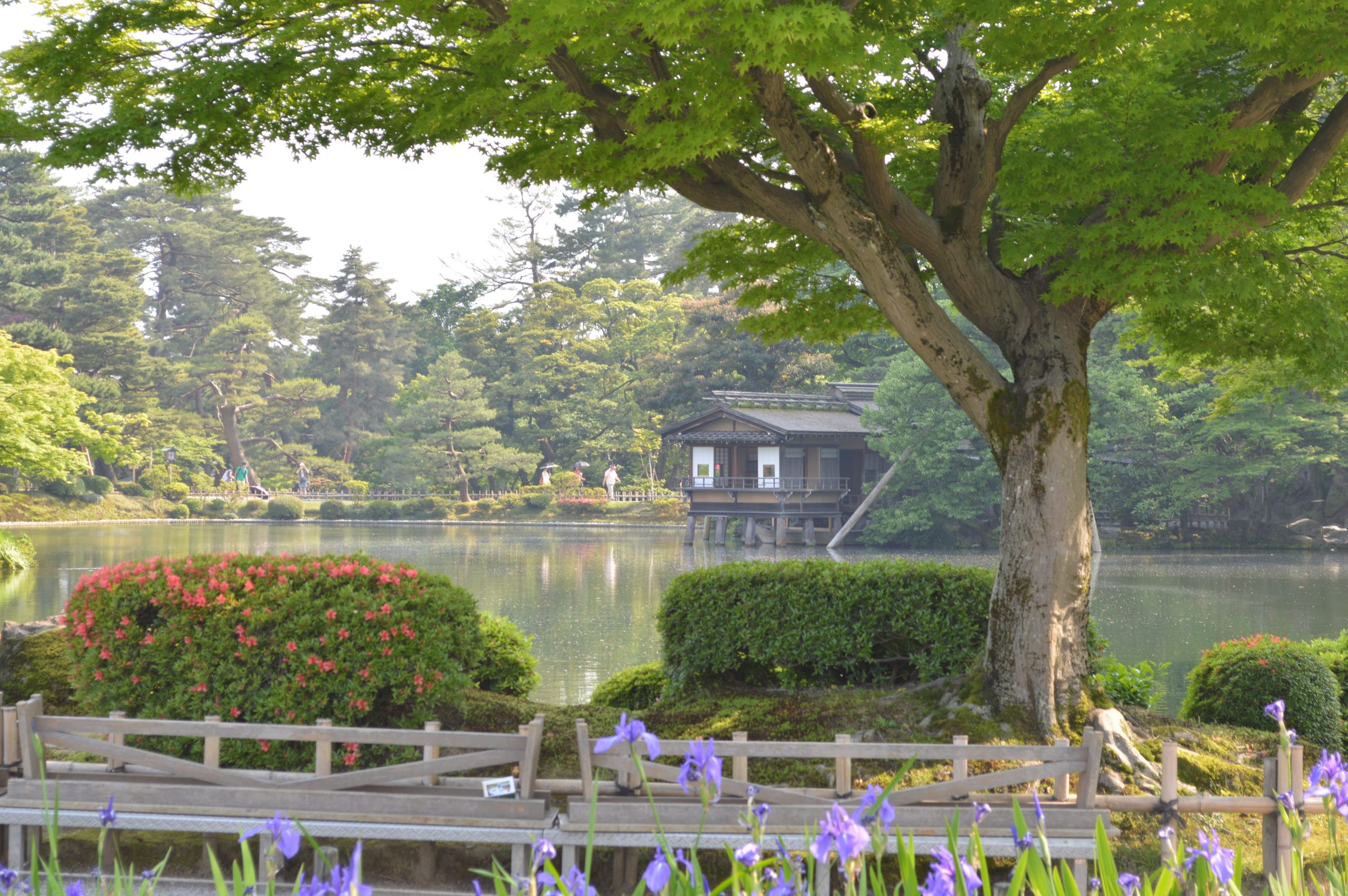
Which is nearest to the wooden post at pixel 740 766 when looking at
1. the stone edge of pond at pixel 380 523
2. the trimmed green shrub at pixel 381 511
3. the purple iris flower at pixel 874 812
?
the purple iris flower at pixel 874 812

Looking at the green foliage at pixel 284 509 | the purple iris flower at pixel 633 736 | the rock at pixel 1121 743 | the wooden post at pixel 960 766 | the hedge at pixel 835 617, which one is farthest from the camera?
the green foliage at pixel 284 509

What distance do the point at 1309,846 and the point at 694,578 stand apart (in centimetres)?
369

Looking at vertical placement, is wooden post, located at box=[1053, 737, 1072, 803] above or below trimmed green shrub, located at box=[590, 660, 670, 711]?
above

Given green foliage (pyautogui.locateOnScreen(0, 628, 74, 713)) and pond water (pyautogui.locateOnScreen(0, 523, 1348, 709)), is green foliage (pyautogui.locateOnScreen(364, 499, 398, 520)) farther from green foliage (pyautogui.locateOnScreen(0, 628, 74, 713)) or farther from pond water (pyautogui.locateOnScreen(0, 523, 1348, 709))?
green foliage (pyautogui.locateOnScreen(0, 628, 74, 713))

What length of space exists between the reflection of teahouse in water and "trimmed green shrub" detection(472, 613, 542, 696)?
73.6ft

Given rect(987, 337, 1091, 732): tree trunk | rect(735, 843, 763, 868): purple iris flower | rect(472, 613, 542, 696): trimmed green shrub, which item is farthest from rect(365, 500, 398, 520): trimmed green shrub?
rect(735, 843, 763, 868): purple iris flower

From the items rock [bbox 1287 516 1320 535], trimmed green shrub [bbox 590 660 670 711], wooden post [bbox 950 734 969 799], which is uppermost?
A: wooden post [bbox 950 734 969 799]

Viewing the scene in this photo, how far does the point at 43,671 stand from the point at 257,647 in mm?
2368

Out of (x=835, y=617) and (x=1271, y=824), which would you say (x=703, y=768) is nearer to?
(x=1271, y=824)

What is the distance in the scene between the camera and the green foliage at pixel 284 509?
39.1 m

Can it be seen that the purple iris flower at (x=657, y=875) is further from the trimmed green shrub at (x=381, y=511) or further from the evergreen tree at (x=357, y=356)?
the evergreen tree at (x=357, y=356)

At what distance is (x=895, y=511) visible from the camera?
2744cm

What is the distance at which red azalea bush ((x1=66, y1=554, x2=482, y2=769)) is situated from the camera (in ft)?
17.6

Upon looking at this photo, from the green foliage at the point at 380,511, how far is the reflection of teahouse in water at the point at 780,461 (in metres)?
13.7
